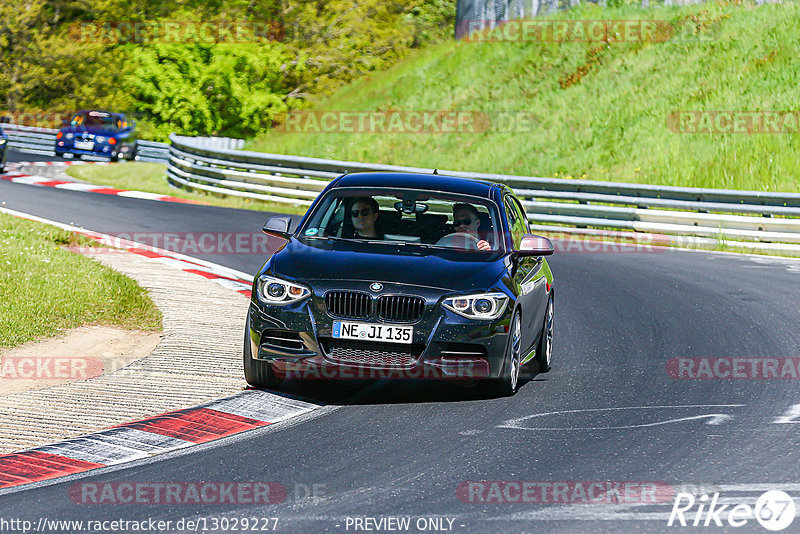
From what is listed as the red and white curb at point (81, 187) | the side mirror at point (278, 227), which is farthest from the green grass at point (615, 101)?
the side mirror at point (278, 227)

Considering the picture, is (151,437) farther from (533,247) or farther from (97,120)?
(97,120)

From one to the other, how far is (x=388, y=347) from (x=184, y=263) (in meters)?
8.16

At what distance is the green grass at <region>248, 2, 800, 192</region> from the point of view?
27828 mm

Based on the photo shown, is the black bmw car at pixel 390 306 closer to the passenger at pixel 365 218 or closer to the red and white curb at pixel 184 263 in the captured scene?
the passenger at pixel 365 218

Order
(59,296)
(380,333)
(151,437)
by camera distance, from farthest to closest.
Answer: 1. (59,296)
2. (380,333)
3. (151,437)

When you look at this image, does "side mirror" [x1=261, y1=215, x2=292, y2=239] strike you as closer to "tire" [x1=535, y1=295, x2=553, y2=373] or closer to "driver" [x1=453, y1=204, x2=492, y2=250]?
"driver" [x1=453, y1=204, x2=492, y2=250]

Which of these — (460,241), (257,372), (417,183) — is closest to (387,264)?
(460,241)

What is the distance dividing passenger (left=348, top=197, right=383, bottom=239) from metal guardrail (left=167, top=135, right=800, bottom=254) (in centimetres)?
1138

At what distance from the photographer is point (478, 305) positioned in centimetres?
810

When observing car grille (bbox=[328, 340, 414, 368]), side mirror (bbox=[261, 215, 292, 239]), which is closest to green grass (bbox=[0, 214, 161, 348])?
side mirror (bbox=[261, 215, 292, 239])

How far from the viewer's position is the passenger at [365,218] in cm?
921

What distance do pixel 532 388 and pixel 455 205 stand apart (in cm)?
159

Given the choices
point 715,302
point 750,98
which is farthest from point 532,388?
point 750,98

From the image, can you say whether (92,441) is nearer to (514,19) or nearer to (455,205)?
(455,205)
